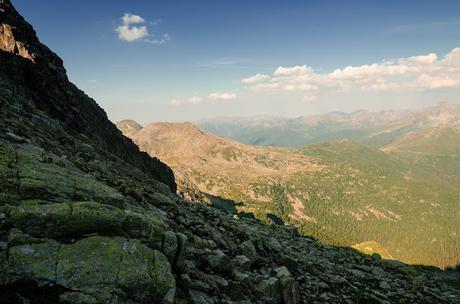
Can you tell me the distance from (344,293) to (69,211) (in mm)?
30976

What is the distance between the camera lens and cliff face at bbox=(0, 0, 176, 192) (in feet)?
166

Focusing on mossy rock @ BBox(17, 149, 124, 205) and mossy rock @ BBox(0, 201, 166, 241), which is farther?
mossy rock @ BBox(17, 149, 124, 205)

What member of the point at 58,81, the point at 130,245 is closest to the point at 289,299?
the point at 130,245

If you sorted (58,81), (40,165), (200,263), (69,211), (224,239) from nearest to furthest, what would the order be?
(69,211) < (40,165) < (200,263) < (224,239) < (58,81)

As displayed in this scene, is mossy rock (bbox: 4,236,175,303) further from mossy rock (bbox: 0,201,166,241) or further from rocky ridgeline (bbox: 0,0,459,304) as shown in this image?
mossy rock (bbox: 0,201,166,241)

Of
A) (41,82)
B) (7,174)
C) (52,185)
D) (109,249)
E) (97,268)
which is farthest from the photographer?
(41,82)

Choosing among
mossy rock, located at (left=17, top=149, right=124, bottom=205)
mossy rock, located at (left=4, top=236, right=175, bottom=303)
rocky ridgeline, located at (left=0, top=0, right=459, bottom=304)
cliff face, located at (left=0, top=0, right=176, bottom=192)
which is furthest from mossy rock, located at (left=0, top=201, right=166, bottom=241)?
cliff face, located at (left=0, top=0, right=176, bottom=192)

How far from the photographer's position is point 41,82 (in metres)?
54.7

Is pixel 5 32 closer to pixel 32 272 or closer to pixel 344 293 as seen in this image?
pixel 32 272

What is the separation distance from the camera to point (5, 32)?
53.3 meters

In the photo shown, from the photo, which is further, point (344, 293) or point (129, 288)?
point (344, 293)

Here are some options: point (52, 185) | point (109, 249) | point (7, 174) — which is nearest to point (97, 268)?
point (109, 249)

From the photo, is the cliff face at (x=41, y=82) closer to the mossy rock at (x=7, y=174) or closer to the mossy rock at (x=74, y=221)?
the mossy rock at (x=7, y=174)

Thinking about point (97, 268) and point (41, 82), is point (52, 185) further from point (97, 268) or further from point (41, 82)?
point (41, 82)
